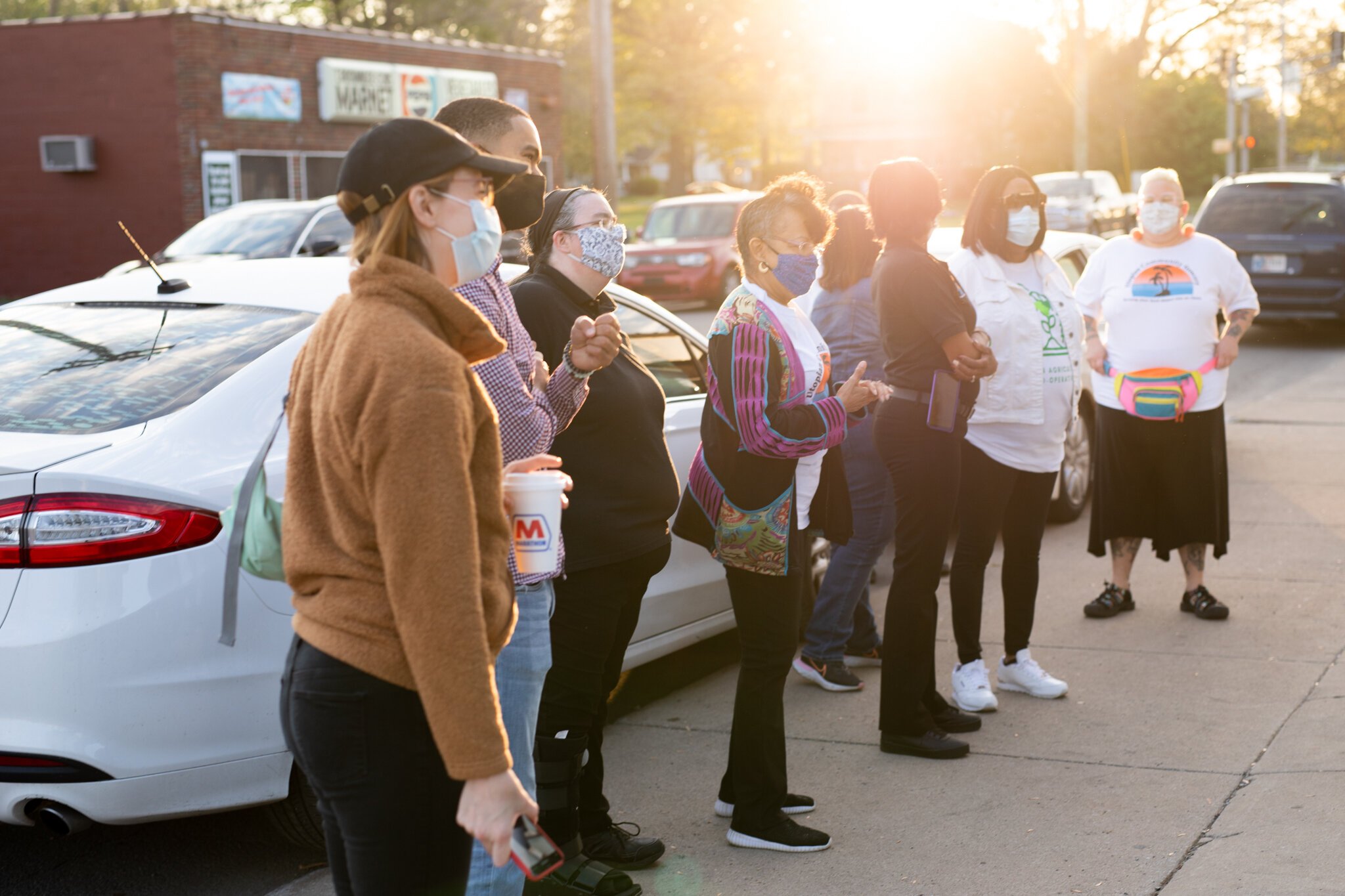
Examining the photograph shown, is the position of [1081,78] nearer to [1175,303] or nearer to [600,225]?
[1175,303]

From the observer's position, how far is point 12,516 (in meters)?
3.40

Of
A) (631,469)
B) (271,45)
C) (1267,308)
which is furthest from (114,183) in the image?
(631,469)

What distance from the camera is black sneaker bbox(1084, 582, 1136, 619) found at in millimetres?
6301

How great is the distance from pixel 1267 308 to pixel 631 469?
48.3 feet

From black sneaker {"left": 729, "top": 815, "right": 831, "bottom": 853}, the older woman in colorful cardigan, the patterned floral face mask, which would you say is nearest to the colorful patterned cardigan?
the older woman in colorful cardigan

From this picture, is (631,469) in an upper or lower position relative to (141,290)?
lower

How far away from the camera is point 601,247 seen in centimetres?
366

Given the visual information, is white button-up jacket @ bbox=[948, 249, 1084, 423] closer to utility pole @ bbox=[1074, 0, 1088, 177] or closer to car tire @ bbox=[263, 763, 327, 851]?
car tire @ bbox=[263, 763, 327, 851]

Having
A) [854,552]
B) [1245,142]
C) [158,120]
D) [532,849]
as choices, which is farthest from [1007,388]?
[1245,142]

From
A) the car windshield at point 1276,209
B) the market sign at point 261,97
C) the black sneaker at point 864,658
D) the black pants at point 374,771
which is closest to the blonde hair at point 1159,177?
the black sneaker at point 864,658

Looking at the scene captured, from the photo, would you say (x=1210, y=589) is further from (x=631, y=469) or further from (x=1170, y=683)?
(x=631, y=469)

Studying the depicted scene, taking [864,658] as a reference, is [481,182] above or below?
above

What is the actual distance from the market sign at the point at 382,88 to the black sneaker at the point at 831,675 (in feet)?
68.2

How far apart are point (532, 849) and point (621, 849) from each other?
1907 mm
